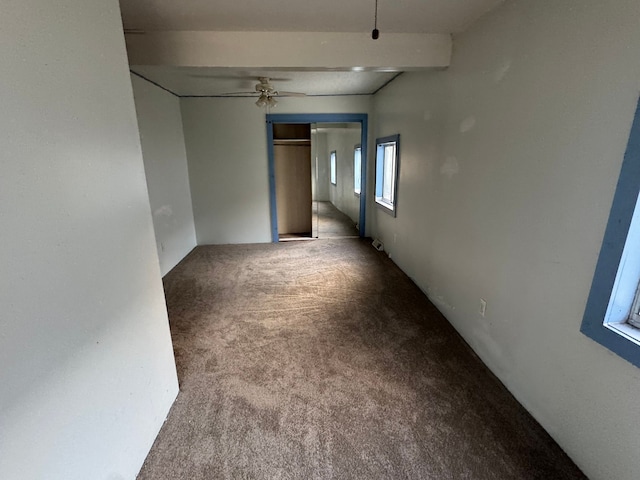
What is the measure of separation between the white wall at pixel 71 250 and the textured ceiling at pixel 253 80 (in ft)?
7.67

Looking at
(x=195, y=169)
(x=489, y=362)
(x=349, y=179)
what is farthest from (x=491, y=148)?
(x=349, y=179)

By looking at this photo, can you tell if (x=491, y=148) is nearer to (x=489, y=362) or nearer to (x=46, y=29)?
(x=489, y=362)

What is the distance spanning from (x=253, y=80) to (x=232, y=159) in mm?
1514

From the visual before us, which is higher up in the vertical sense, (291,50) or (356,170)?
(291,50)

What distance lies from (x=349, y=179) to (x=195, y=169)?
3.33 metres

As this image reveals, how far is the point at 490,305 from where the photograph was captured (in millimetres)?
2061

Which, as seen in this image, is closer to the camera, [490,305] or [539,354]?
[539,354]

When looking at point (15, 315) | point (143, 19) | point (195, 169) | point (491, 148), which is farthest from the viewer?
point (195, 169)

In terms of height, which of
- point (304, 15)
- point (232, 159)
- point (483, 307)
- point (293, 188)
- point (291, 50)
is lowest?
point (483, 307)

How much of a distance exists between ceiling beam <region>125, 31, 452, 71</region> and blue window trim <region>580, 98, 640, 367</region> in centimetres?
181

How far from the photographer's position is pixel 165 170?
4082 mm

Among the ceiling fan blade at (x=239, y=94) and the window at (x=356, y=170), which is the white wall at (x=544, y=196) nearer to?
the ceiling fan blade at (x=239, y=94)

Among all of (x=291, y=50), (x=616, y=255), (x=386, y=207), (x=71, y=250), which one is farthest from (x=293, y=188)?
(x=616, y=255)

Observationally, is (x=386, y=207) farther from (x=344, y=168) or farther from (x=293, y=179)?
(x=344, y=168)
